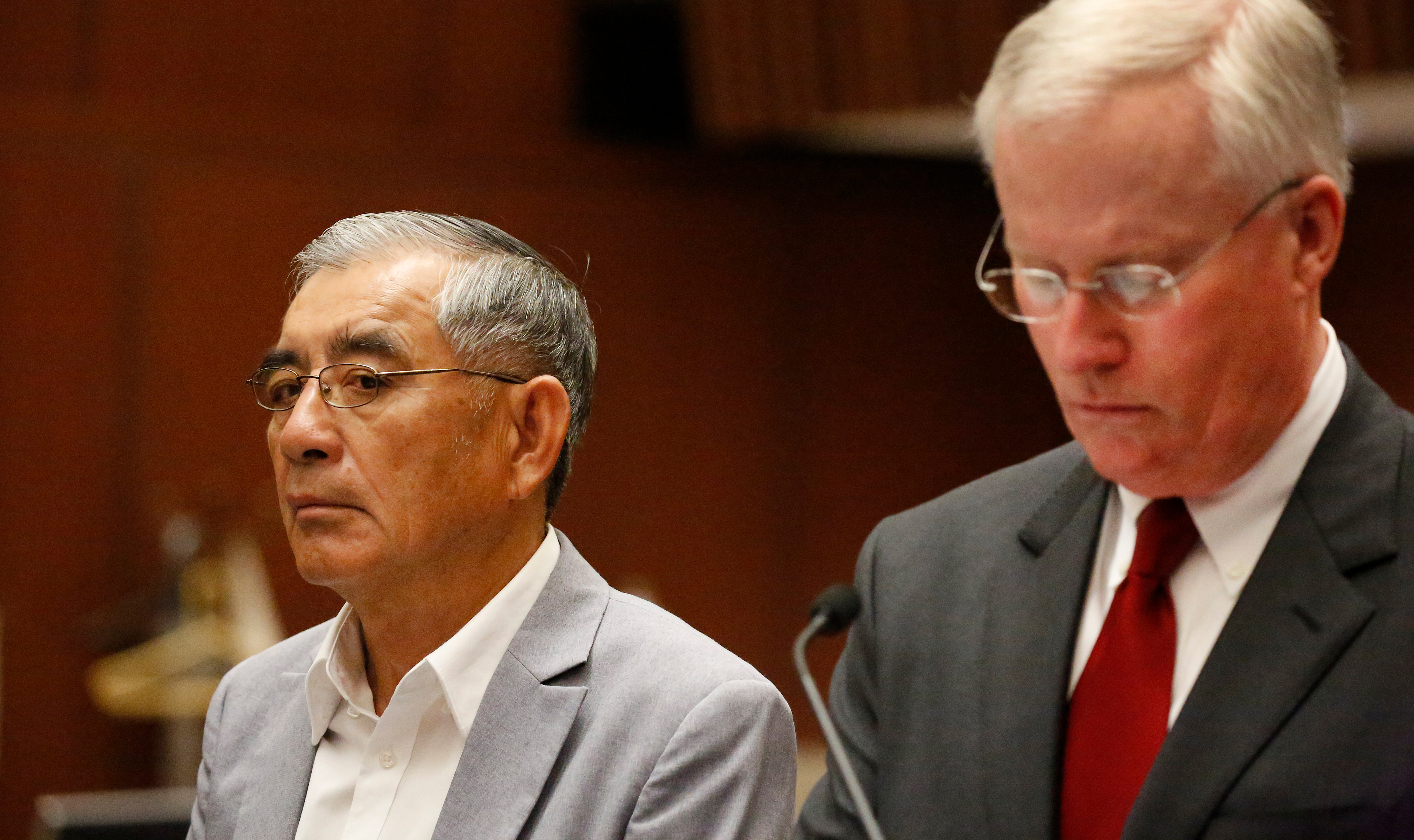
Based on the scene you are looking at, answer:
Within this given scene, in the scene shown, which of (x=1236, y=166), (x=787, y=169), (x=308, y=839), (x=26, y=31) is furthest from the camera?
(x=787, y=169)

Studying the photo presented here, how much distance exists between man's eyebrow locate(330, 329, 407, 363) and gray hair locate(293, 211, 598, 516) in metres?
0.07

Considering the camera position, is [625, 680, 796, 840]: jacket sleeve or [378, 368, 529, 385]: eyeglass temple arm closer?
[625, 680, 796, 840]: jacket sleeve

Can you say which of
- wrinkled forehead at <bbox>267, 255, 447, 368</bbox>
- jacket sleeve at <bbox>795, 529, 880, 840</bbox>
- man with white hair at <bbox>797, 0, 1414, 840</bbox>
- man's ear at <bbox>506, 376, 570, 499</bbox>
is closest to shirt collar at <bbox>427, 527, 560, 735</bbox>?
man's ear at <bbox>506, 376, 570, 499</bbox>

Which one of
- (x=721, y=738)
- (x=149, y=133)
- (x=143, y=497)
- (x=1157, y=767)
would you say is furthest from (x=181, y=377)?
(x=1157, y=767)

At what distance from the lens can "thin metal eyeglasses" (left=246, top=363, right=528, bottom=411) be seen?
201 centimetres

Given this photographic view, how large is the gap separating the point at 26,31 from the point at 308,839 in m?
3.72

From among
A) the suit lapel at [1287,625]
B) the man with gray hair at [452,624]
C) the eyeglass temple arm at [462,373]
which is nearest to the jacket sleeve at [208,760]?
the man with gray hair at [452,624]

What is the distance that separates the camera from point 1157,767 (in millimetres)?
1290

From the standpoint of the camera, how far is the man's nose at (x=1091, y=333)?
128 centimetres

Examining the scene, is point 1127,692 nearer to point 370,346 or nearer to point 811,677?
point 811,677

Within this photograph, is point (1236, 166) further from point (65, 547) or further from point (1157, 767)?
point (65, 547)

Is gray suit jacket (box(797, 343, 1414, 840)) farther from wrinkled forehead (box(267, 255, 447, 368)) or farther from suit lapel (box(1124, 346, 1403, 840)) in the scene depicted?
wrinkled forehead (box(267, 255, 447, 368))

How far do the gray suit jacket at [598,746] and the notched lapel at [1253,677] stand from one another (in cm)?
61

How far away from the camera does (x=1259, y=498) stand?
4.47 ft
